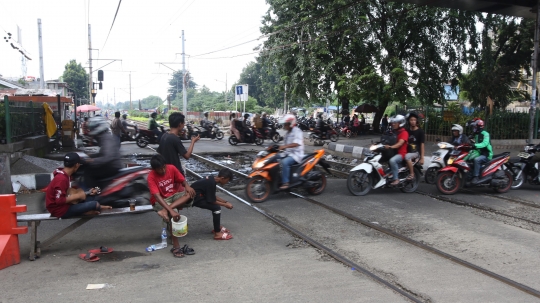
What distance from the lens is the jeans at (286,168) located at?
332 inches

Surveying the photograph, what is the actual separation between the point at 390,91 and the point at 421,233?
16.1 meters

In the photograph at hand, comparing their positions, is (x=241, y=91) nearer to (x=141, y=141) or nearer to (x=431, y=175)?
(x=141, y=141)

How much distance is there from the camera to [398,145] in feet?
28.8

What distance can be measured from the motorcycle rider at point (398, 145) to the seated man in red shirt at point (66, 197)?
5.93m

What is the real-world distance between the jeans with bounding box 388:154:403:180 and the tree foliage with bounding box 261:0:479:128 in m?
13.0

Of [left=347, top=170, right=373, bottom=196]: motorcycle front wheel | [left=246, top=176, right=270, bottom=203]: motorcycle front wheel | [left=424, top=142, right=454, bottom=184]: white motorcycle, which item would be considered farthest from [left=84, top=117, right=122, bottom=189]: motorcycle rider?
[left=424, top=142, right=454, bottom=184]: white motorcycle

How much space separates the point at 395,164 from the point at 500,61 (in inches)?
673

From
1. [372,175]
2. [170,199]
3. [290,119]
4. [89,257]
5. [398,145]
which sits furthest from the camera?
[372,175]

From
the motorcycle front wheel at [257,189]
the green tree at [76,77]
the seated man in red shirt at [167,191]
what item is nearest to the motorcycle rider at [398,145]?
the motorcycle front wheel at [257,189]

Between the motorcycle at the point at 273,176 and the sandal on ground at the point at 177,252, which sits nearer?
the sandal on ground at the point at 177,252

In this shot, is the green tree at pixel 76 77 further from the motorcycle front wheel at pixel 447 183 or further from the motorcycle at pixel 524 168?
the motorcycle at pixel 524 168

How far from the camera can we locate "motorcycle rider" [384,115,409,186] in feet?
28.8

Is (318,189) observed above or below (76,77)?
below

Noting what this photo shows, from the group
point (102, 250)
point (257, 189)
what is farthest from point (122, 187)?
point (257, 189)
